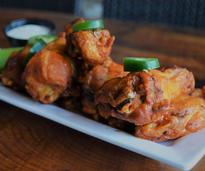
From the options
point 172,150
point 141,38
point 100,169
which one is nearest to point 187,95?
point 172,150

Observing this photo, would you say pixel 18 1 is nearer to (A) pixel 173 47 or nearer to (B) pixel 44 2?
(B) pixel 44 2

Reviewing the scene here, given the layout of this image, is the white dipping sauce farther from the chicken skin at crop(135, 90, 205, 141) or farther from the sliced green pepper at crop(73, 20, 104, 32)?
the chicken skin at crop(135, 90, 205, 141)

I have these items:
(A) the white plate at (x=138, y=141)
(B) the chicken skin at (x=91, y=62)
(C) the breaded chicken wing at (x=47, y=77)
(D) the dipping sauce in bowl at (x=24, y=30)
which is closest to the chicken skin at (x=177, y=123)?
(A) the white plate at (x=138, y=141)

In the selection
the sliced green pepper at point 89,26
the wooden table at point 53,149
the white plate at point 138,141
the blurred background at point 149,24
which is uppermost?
the sliced green pepper at point 89,26

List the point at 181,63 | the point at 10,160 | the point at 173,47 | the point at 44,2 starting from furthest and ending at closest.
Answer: the point at 44,2 → the point at 173,47 → the point at 181,63 → the point at 10,160

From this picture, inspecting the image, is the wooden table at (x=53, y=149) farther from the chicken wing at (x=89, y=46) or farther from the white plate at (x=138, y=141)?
the chicken wing at (x=89, y=46)

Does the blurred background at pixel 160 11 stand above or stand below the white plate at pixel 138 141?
above
